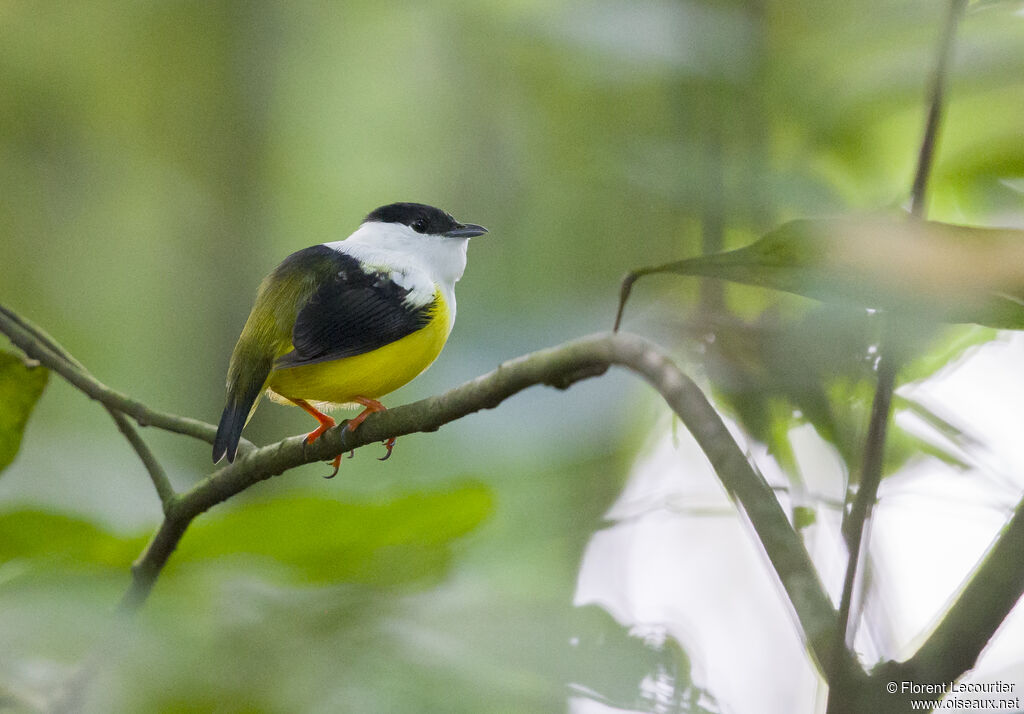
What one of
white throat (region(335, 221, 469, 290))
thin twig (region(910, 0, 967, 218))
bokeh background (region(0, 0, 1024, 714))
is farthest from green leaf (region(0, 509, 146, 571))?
thin twig (region(910, 0, 967, 218))

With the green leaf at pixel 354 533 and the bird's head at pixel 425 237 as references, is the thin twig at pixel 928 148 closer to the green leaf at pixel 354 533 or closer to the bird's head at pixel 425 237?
the green leaf at pixel 354 533

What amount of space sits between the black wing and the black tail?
2cm

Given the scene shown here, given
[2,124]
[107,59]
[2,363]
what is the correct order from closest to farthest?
1. [2,363]
2. [2,124]
3. [107,59]

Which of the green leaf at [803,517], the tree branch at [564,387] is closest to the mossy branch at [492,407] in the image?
the tree branch at [564,387]

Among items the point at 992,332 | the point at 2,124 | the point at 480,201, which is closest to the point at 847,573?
the point at 992,332

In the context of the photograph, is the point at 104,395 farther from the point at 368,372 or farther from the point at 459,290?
the point at 459,290

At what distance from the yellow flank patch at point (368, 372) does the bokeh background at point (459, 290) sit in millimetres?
63

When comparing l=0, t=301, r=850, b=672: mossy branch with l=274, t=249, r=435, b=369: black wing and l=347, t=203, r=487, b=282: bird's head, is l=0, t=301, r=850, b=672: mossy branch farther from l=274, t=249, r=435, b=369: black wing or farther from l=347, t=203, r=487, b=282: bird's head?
l=347, t=203, r=487, b=282: bird's head

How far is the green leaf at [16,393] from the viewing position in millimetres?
483

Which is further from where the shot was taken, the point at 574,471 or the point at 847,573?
the point at 574,471

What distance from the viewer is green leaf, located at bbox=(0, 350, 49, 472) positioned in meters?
0.48

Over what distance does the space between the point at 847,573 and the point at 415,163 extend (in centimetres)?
86

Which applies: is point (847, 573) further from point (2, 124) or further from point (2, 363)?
point (2, 124)

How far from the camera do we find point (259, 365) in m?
0.48
